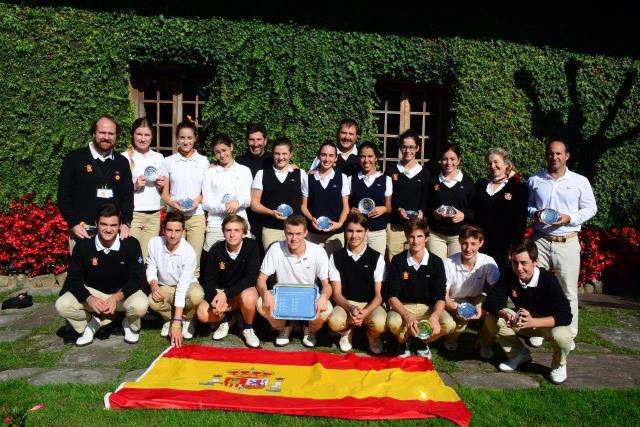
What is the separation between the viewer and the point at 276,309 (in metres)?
5.21

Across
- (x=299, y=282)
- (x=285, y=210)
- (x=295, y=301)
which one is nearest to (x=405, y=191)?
(x=285, y=210)

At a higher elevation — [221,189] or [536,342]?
[221,189]

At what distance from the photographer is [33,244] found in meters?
7.56

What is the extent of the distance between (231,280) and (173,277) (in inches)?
24.4

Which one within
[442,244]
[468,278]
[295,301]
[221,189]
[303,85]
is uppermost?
[303,85]

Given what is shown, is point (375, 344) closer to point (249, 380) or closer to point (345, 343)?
point (345, 343)

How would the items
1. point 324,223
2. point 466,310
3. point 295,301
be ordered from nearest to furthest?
point 466,310 < point 295,301 < point 324,223

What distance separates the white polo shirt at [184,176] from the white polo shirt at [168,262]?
23.3 inches

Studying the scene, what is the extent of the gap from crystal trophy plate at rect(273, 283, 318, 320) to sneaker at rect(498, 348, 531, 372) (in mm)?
1792

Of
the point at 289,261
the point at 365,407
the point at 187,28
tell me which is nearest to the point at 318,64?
the point at 187,28

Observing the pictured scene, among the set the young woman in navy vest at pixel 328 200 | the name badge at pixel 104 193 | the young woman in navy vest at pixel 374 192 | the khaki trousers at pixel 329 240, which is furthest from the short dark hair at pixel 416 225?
the name badge at pixel 104 193

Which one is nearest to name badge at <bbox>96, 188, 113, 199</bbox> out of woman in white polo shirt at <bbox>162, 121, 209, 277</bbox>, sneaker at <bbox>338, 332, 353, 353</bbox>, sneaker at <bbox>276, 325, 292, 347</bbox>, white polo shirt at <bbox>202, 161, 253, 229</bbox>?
woman in white polo shirt at <bbox>162, 121, 209, 277</bbox>

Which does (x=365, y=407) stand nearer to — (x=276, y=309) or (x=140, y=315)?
(x=276, y=309)

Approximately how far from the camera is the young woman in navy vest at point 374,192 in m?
5.92
